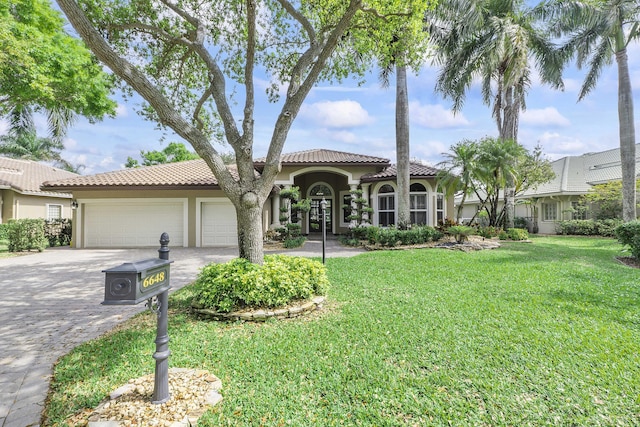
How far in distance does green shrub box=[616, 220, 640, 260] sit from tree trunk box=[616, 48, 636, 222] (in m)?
5.53

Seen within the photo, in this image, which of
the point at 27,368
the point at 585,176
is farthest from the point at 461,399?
the point at 585,176

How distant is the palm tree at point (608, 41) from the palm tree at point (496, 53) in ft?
2.99

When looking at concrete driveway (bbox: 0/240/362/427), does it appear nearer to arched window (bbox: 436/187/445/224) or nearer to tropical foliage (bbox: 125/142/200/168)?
arched window (bbox: 436/187/445/224)

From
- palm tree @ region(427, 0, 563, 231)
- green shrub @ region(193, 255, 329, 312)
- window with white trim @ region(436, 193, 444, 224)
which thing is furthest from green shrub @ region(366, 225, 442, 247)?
green shrub @ region(193, 255, 329, 312)

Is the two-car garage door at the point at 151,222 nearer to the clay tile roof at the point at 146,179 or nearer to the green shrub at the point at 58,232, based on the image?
the clay tile roof at the point at 146,179

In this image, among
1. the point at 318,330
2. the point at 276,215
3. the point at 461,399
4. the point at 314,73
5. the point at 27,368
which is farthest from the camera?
the point at 276,215

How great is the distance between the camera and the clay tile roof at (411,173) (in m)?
15.2

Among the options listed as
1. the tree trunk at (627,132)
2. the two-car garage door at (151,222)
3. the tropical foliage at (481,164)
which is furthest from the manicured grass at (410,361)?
the tree trunk at (627,132)

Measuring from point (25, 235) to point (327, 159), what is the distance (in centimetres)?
1394

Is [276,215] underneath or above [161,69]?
underneath

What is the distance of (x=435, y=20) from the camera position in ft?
46.8

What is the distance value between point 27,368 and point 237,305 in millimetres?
2393

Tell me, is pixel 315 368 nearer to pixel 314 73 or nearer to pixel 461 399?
pixel 461 399

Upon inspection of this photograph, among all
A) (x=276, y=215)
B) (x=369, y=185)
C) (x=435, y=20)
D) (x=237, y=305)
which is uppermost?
(x=435, y=20)
